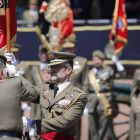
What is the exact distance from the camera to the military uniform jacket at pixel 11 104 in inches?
151

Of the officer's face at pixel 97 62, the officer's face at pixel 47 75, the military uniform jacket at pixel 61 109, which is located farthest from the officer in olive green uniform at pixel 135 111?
the military uniform jacket at pixel 61 109

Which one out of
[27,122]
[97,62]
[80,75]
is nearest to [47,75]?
[80,75]

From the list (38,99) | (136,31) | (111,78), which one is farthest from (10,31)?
(136,31)

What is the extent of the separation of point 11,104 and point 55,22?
4.32 meters

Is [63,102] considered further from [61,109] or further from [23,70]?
[23,70]

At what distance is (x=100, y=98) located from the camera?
746 centimetres

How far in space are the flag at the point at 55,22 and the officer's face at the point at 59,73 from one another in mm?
3394

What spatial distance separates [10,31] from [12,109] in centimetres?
153

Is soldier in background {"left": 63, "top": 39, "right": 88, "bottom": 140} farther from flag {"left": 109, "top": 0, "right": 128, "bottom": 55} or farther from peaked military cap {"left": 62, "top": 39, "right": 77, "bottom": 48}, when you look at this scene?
flag {"left": 109, "top": 0, "right": 128, "bottom": 55}

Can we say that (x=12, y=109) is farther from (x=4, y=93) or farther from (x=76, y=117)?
(x=76, y=117)

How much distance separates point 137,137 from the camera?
6207 millimetres

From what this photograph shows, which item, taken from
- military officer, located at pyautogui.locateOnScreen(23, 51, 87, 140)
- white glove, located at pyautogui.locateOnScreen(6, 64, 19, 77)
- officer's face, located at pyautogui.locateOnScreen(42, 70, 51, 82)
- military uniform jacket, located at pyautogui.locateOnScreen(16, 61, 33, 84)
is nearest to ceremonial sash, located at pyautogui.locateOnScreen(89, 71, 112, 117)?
officer's face, located at pyautogui.locateOnScreen(42, 70, 51, 82)

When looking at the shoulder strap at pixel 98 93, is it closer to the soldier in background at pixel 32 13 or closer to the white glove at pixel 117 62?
the white glove at pixel 117 62

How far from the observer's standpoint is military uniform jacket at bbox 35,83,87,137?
412 centimetres
